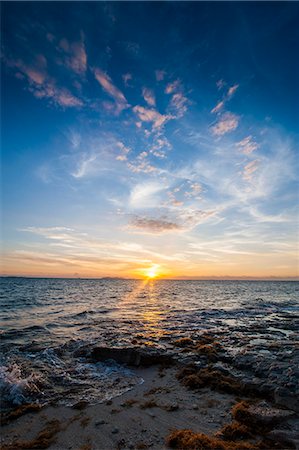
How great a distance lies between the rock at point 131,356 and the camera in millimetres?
13781

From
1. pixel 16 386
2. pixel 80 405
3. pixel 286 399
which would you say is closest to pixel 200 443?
pixel 286 399

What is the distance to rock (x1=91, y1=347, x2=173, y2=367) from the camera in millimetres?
13781

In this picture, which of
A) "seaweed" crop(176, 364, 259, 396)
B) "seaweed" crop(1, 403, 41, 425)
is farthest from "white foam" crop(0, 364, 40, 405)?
"seaweed" crop(176, 364, 259, 396)

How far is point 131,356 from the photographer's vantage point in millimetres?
14070

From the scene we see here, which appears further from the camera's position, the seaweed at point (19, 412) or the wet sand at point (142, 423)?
the seaweed at point (19, 412)

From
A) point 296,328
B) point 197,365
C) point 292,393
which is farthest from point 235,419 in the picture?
point 296,328

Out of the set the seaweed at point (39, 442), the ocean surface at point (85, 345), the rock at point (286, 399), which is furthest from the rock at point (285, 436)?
the seaweed at point (39, 442)

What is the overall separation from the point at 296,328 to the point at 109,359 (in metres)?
16.8

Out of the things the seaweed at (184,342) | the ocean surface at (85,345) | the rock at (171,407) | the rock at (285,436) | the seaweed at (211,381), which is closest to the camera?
the rock at (285,436)

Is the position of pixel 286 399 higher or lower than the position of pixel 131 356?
higher

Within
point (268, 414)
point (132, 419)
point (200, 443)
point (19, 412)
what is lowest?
point (19, 412)

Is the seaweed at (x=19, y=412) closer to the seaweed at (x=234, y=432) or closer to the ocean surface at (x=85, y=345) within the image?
the ocean surface at (x=85, y=345)

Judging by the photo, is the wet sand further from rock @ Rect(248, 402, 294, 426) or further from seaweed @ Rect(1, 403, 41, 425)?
seaweed @ Rect(1, 403, 41, 425)

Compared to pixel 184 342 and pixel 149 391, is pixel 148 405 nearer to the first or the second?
pixel 149 391
